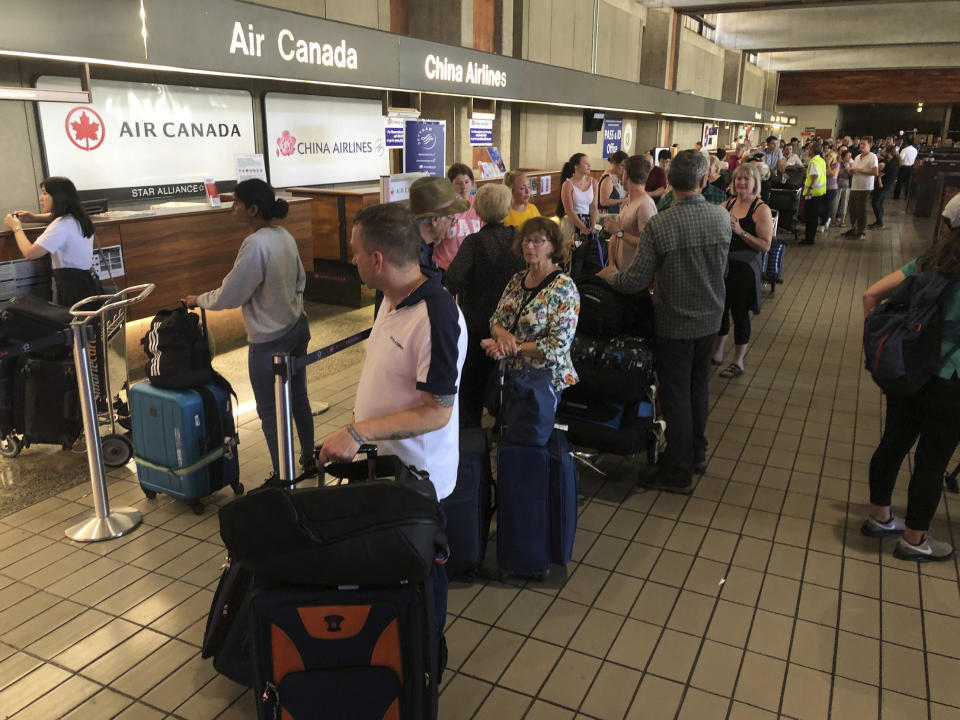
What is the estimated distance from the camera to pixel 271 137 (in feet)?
26.4

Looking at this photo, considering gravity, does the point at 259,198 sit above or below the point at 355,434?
above

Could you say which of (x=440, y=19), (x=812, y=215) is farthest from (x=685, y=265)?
(x=812, y=215)

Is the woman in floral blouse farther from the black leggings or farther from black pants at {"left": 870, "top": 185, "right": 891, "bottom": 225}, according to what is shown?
black pants at {"left": 870, "top": 185, "right": 891, "bottom": 225}

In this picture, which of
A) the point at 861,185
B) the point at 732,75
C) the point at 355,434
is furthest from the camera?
the point at 732,75

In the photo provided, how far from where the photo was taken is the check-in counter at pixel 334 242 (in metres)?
8.00

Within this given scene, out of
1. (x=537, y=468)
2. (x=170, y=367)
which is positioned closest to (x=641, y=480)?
(x=537, y=468)

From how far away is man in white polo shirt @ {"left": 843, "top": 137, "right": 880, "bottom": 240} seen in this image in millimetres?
12867

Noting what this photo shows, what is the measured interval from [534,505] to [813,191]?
11.2 metres

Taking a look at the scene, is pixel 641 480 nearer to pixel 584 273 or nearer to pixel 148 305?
pixel 584 273

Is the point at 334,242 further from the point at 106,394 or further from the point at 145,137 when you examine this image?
the point at 106,394

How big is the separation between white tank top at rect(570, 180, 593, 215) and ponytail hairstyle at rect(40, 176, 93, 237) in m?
4.01

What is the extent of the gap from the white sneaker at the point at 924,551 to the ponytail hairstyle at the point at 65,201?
5.05 meters

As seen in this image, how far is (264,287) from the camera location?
350 centimetres

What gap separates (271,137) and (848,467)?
21.7 ft
